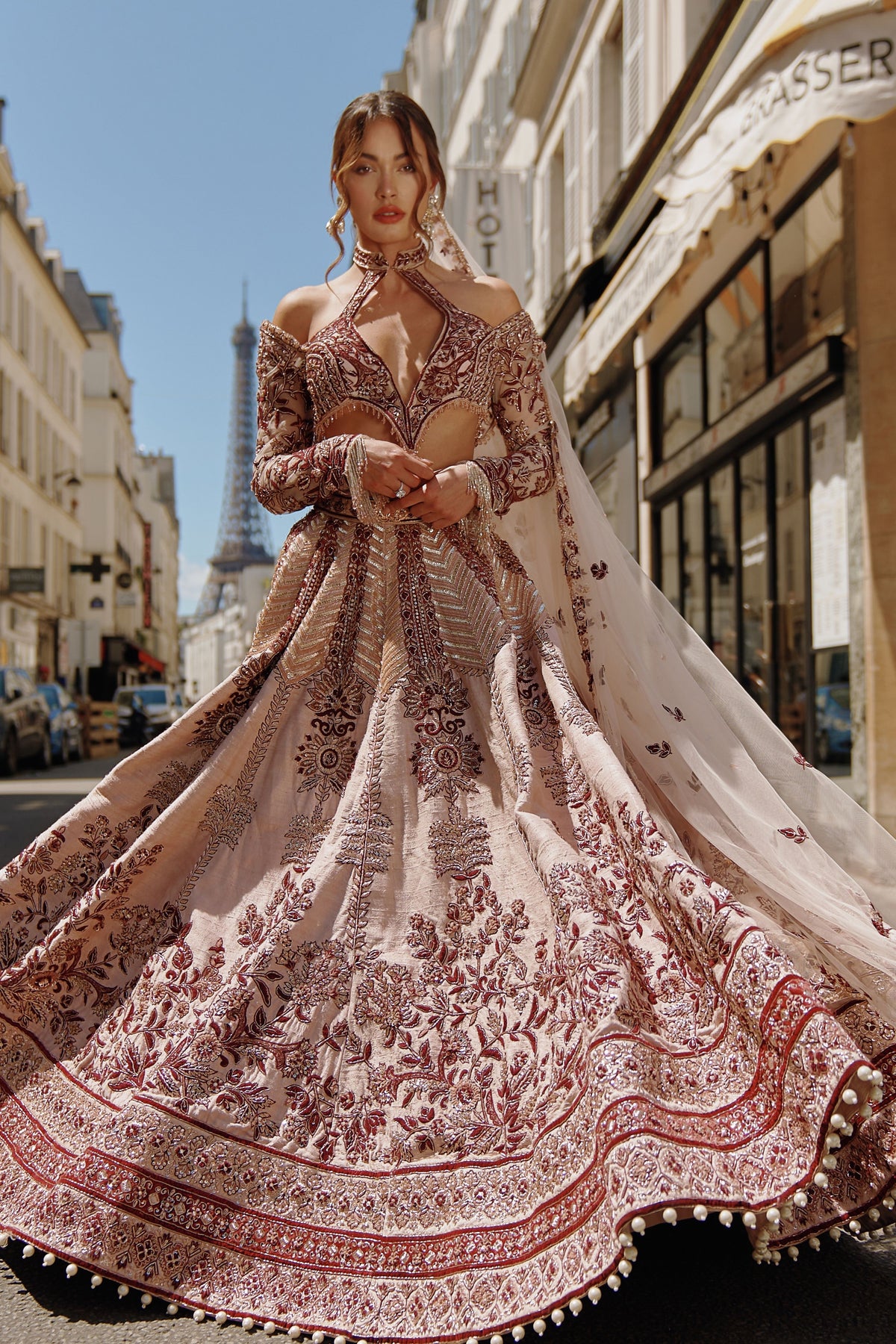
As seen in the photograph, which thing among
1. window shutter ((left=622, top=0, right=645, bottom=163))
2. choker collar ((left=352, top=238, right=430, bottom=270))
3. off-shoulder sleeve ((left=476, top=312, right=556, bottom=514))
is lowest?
off-shoulder sleeve ((left=476, top=312, right=556, bottom=514))

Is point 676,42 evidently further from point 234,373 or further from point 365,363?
point 234,373

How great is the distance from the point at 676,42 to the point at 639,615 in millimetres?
10649

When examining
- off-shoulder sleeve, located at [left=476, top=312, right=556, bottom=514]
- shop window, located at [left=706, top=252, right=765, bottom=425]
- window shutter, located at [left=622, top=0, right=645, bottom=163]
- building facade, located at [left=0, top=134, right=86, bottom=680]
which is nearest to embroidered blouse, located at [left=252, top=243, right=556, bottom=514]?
off-shoulder sleeve, located at [left=476, top=312, right=556, bottom=514]

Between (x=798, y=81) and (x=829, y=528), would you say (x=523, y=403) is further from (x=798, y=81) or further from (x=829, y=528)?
(x=829, y=528)

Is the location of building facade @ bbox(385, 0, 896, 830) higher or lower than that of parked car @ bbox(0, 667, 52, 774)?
→ higher

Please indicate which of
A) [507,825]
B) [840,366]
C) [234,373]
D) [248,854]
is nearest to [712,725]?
[507,825]

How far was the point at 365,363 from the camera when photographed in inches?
109

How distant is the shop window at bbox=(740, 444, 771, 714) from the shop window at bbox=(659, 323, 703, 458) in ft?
6.03

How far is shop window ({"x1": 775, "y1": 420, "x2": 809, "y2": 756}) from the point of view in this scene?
28.9 feet

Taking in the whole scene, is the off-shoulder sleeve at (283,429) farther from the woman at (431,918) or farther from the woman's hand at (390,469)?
the woman's hand at (390,469)

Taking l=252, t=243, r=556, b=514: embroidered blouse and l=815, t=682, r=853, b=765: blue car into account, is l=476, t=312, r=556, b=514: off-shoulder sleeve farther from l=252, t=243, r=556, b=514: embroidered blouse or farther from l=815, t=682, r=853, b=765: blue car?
l=815, t=682, r=853, b=765: blue car

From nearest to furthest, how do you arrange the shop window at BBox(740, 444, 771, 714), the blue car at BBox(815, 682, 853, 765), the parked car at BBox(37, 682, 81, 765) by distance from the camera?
1. the blue car at BBox(815, 682, 853, 765)
2. the shop window at BBox(740, 444, 771, 714)
3. the parked car at BBox(37, 682, 81, 765)

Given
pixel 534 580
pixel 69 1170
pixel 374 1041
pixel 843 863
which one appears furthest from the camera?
pixel 534 580

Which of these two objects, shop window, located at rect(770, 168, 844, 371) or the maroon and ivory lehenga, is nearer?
the maroon and ivory lehenga
